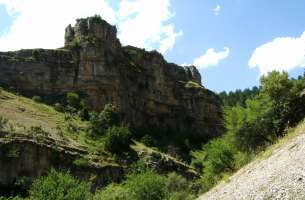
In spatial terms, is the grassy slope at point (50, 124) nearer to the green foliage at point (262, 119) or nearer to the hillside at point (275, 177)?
the green foliage at point (262, 119)

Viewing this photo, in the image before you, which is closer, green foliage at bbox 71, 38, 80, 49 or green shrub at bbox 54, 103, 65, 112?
green shrub at bbox 54, 103, 65, 112

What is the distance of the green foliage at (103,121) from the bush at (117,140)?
261 cm

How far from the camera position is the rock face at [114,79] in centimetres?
13962

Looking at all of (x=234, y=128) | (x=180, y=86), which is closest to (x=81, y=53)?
(x=180, y=86)

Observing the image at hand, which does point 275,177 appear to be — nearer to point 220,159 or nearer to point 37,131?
point 220,159

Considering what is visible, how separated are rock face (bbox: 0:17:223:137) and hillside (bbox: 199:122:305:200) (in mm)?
106049

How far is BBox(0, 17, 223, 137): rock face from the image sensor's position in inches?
5497

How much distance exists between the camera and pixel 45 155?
90.7m

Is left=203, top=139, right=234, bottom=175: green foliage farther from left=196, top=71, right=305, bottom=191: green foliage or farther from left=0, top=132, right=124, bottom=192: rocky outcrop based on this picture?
left=0, top=132, right=124, bottom=192: rocky outcrop

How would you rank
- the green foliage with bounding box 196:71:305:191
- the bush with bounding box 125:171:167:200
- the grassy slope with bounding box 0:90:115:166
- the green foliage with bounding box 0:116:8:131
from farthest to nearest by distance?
the grassy slope with bounding box 0:90:115:166 < the green foliage with bounding box 0:116:8:131 < the bush with bounding box 125:171:167:200 < the green foliage with bounding box 196:71:305:191

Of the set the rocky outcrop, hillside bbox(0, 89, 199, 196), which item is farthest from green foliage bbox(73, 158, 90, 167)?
the rocky outcrop

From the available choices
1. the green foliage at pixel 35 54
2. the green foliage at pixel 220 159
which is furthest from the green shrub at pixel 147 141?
the green foliage at pixel 220 159

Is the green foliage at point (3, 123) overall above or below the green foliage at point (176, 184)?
above

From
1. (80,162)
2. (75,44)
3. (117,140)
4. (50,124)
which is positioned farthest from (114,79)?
(80,162)
